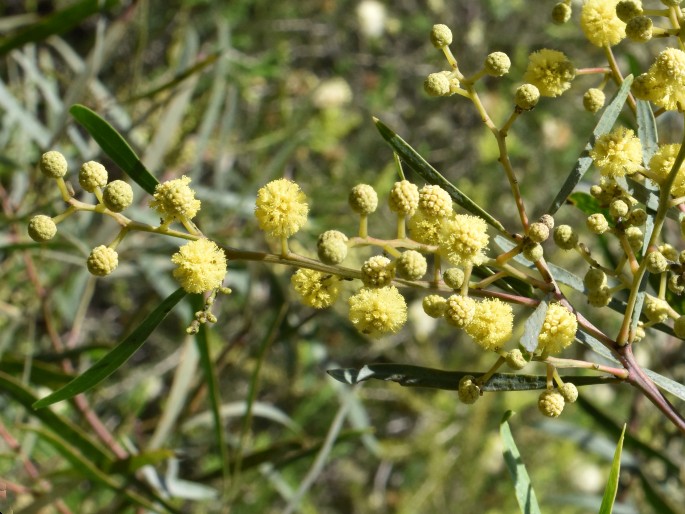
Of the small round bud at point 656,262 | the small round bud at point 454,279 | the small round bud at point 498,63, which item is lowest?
the small round bud at point 656,262

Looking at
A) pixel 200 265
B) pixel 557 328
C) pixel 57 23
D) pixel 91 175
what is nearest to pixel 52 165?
pixel 91 175

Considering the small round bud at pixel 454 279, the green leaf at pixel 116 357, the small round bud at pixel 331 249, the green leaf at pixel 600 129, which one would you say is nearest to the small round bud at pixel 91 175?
the green leaf at pixel 116 357

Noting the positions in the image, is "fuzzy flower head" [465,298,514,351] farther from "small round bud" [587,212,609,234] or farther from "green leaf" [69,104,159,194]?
"green leaf" [69,104,159,194]

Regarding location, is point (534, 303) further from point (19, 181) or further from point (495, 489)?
point (495, 489)

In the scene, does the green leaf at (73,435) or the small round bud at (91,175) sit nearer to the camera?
the small round bud at (91,175)

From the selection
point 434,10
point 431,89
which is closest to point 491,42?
point 434,10

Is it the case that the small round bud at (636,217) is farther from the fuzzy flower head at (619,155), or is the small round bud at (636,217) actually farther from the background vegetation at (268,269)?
the background vegetation at (268,269)

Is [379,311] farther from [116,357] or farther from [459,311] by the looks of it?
[116,357]
